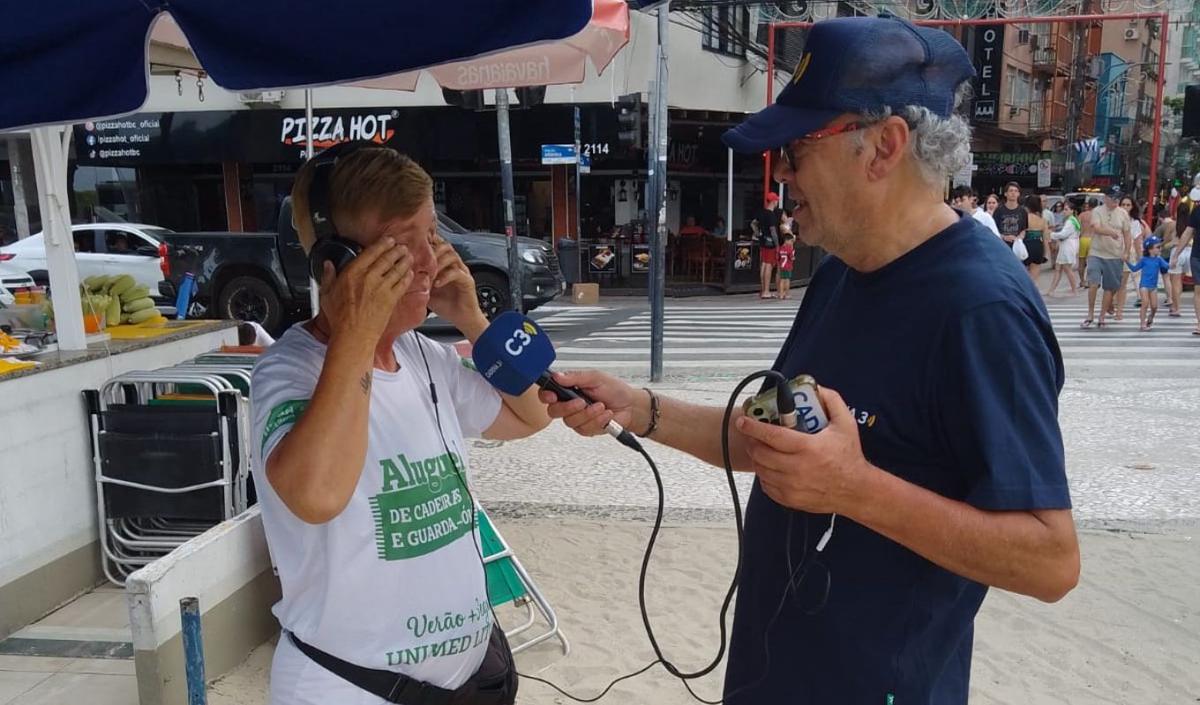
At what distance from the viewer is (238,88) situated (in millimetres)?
2025

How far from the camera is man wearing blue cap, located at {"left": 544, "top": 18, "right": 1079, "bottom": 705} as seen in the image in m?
1.27

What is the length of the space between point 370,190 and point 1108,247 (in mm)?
12529

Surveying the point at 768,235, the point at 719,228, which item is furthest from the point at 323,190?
the point at 719,228

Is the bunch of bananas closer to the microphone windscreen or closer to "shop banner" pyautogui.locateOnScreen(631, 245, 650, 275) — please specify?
the microphone windscreen

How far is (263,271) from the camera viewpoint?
42.9 ft

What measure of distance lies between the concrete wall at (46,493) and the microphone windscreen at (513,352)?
2.88 meters

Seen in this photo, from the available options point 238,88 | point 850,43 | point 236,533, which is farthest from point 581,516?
point 850,43

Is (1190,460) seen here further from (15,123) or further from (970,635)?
(15,123)

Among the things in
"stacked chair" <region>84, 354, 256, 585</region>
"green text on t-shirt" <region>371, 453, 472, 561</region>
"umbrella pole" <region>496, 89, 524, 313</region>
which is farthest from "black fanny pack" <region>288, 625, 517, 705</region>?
"umbrella pole" <region>496, 89, 524, 313</region>

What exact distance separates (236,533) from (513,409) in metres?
1.81

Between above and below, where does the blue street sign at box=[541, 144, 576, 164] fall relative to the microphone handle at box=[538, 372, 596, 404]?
above

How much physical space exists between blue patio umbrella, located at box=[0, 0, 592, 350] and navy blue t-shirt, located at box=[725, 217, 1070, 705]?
78cm

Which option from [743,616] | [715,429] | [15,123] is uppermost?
[15,123]

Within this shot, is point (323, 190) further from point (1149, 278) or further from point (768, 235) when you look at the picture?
point (768, 235)
